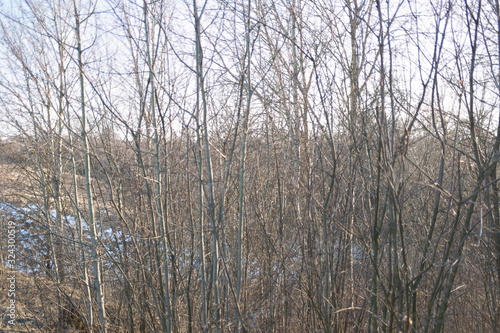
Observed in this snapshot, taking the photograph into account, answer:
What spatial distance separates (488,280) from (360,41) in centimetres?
214

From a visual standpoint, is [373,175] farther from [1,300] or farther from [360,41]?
[1,300]

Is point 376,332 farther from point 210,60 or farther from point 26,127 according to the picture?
point 26,127

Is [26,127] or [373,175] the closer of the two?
[373,175]

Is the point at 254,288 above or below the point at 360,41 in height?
below

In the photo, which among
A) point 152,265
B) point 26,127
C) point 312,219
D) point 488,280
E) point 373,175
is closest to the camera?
point 373,175

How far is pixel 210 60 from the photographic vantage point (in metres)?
3.38

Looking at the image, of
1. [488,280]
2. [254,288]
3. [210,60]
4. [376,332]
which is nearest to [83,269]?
[254,288]

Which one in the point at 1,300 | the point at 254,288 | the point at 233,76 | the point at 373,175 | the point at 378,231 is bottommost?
the point at 1,300

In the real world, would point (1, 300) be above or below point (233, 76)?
below

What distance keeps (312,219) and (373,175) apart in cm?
65

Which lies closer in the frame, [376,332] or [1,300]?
[376,332]

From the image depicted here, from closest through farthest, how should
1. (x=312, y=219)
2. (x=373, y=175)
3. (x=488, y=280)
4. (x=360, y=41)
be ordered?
(x=373, y=175) → (x=360, y=41) → (x=312, y=219) → (x=488, y=280)

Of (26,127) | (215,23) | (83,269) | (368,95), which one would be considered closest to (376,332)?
(368,95)

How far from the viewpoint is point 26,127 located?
6.69m
